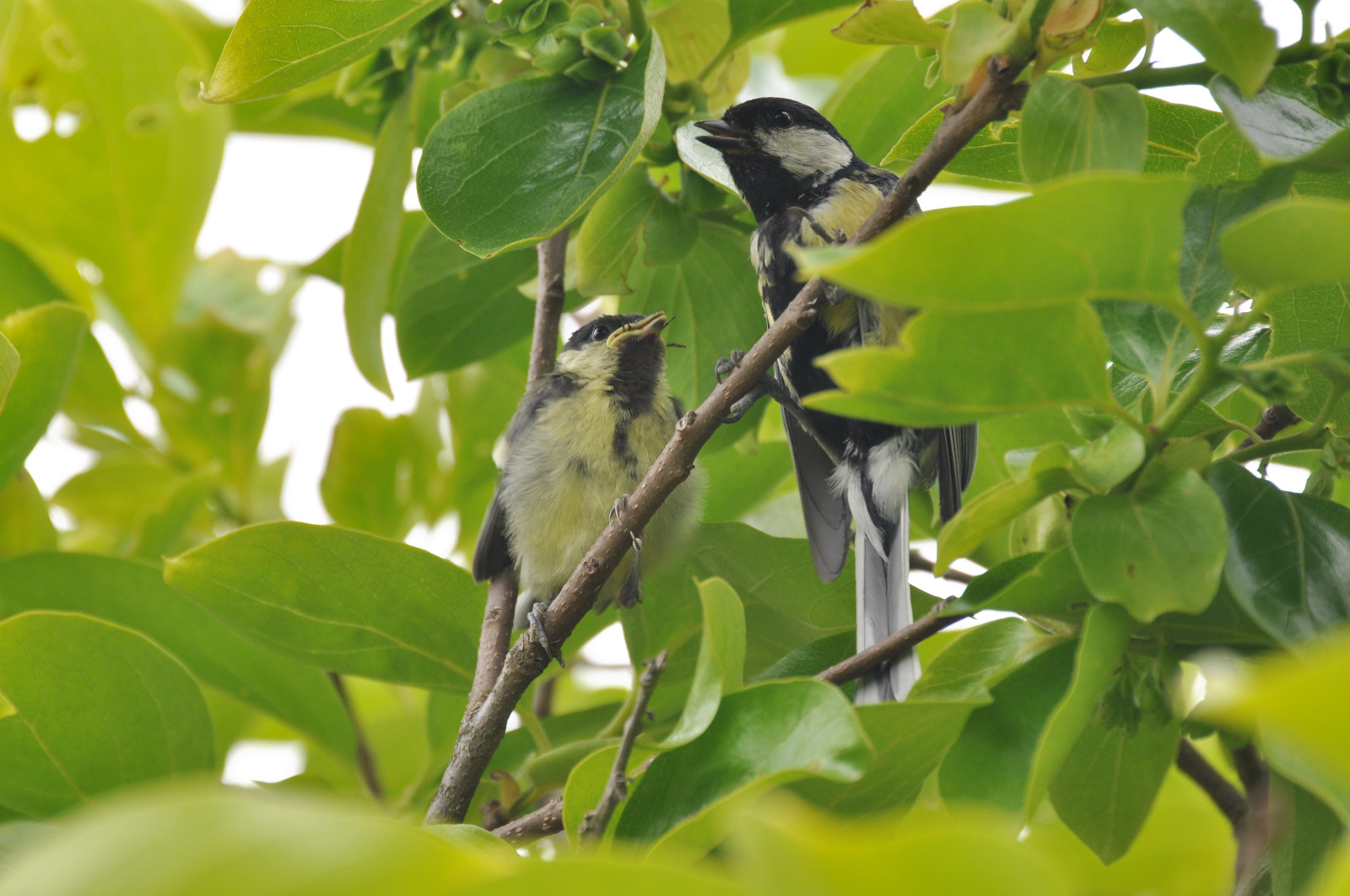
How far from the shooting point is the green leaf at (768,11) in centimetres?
157

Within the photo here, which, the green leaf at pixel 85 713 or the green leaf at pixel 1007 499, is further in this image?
the green leaf at pixel 85 713

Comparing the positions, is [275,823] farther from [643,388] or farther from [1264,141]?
[643,388]

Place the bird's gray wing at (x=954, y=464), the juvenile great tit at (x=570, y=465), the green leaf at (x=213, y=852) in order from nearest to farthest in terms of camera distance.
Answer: the green leaf at (x=213, y=852) < the bird's gray wing at (x=954, y=464) < the juvenile great tit at (x=570, y=465)

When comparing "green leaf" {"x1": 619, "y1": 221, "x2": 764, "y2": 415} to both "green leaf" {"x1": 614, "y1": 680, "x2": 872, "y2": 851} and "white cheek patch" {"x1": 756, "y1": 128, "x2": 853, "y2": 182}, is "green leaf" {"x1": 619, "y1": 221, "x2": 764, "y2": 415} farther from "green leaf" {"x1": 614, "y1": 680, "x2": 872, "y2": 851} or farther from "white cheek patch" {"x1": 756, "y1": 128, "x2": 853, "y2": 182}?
"green leaf" {"x1": 614, "y1": 680, "x2": 872, "y2": 851}

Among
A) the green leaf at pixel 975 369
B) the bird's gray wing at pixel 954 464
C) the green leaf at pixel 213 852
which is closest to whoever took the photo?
the green leaf at pixel 213 852

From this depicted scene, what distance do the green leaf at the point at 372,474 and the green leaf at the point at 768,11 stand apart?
3.88 ft

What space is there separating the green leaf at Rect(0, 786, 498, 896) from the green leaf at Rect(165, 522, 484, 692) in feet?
3.31

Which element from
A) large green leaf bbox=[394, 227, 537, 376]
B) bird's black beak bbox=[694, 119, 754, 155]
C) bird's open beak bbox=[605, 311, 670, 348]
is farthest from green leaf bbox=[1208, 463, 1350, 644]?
large green leaf bbox=[394, 227, 537, 376]

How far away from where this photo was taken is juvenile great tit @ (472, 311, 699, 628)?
232 centimetres

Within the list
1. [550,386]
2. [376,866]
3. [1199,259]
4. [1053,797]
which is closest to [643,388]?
[550,386]

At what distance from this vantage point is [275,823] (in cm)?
46

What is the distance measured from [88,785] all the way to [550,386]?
1242 millimetres

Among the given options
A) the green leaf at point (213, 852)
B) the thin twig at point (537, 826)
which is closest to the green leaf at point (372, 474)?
the thin twig at point (537, 826)

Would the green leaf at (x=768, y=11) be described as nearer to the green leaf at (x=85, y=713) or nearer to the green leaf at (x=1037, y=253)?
the green leaf at (x=1037, y=253)
